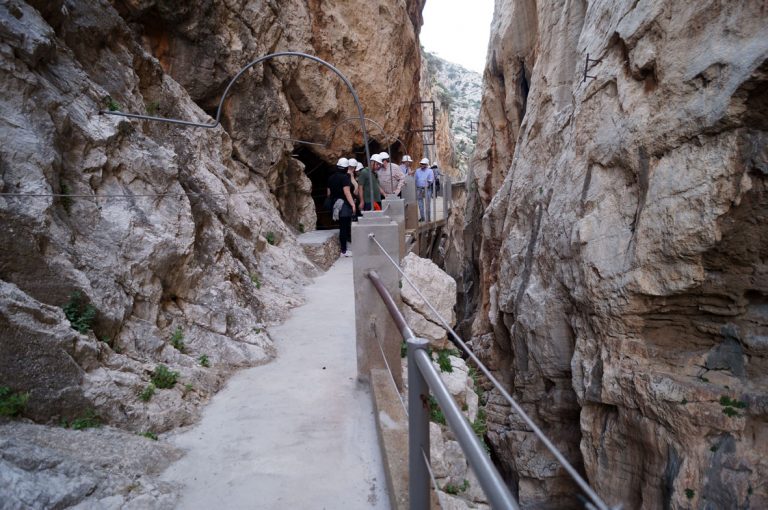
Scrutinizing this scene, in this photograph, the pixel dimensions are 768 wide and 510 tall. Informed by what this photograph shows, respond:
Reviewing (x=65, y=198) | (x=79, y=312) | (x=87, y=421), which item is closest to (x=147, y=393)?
(x=87, y=421)

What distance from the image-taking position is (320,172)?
18.5 metres

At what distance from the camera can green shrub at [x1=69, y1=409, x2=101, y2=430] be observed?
3.20m

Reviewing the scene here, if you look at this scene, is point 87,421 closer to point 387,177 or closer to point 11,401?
point 11,401

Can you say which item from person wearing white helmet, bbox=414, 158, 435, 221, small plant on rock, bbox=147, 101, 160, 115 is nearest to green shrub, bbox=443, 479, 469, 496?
small plant on rock, bbox=147, 101, 160, 115

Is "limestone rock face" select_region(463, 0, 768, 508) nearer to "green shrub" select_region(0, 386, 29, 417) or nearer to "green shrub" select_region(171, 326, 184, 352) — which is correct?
"green shrub" select_region(171, 326, 184, 352)

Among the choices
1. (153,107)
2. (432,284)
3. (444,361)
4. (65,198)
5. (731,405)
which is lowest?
(731,405)

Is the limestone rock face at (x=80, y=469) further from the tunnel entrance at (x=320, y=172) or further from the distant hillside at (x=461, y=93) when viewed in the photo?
the distant hillside at (x=461, y=93)

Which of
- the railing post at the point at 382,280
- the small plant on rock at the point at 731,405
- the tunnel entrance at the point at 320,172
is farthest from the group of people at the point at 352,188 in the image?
the small plant on rock at the point at 731,405

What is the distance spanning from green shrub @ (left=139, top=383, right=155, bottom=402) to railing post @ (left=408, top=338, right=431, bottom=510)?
97.6 inches

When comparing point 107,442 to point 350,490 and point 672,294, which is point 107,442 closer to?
point 350,490

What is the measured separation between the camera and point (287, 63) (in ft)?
42.6

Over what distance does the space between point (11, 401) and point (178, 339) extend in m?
1.84

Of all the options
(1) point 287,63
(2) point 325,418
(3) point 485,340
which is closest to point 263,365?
(2) point 325,418

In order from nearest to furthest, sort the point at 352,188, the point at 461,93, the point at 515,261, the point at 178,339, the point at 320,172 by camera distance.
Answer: the point at 178,339 < the point at 515,261 < the point at 352,188 < the point at 320,172 < the point at 461,93
